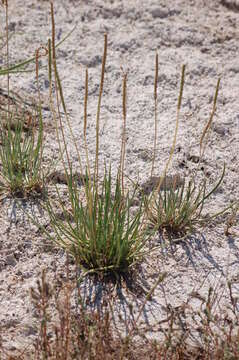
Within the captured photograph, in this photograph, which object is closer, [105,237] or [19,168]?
[105,237]

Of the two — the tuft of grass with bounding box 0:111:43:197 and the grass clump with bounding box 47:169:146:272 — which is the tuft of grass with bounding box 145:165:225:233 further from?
the tuft of grass with bounding box 0:111:43:197

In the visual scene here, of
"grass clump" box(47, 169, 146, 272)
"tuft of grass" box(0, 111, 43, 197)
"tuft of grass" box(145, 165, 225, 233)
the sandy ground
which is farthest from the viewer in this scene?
"tuft of grass" box(0, 111, 43, 197)

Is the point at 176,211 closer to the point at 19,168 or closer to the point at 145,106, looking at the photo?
the point at 19,168

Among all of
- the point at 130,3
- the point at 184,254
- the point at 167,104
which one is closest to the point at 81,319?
the point at 184,254

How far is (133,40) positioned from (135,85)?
1.66 feet

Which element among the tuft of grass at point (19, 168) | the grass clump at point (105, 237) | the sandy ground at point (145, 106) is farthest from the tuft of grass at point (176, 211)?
the tuft of grass at point (19, 168)

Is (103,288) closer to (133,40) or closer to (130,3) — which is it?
(133,40)

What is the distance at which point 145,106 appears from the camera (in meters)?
3.35

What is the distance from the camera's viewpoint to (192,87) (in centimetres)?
350

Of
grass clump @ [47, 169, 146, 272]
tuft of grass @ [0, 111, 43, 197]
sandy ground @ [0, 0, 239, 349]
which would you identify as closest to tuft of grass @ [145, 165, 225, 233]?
sandy ground @ [0, 0, 239, 349]

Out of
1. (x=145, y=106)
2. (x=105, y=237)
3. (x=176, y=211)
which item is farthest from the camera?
(x=145, y=106)

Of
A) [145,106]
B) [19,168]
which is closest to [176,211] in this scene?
[19,168]

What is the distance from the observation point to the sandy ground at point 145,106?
7.59 ft

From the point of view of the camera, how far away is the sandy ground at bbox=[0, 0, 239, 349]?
2312 millimetres
